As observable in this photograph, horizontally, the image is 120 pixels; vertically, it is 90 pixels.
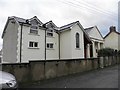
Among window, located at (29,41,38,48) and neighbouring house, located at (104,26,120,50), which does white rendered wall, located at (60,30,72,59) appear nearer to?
window, located at (29,41,38,48)

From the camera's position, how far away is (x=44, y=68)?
10414mm

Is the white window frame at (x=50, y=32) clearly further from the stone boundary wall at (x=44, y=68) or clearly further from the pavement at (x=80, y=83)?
the pavement at (x=80, y=83)

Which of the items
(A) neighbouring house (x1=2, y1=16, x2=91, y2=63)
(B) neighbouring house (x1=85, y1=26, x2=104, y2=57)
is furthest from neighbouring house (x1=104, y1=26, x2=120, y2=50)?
(A) neighbouring house (x1=2, y1=16, x2=91, y2=63)

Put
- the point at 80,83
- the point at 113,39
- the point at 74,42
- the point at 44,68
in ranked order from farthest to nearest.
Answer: the point at 113,39 → the point at 74,42 → the point at 44,68 → the point at 80,83

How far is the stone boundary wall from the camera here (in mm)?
8984

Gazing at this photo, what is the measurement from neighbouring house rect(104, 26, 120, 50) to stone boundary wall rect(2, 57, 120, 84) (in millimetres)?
21559

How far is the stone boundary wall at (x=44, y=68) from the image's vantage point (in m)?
8.98

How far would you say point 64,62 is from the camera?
39.6ft

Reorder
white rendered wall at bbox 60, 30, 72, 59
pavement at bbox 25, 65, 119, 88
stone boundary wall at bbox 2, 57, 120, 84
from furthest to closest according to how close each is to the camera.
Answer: white rendered wall at bbox 60, 30, 72, 59 < stone boundary wall at bbox 2, 57, 120, 84 < pavement at bbox 25, 65, 119, 88

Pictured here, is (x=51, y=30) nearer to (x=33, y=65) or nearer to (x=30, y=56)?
(x=30, y=56)

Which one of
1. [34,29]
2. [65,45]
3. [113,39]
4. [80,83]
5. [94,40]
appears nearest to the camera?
[80,83]

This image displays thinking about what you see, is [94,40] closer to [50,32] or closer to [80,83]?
[50,32]

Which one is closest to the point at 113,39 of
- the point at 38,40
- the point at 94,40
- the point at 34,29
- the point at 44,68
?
the point at 94,40

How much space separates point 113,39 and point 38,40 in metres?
22.5
